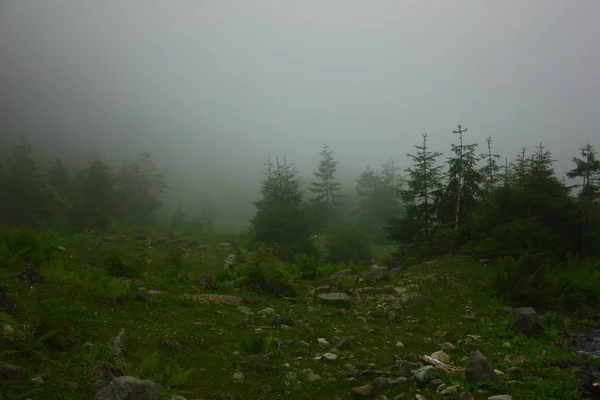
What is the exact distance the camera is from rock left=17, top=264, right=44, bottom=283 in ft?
32.3

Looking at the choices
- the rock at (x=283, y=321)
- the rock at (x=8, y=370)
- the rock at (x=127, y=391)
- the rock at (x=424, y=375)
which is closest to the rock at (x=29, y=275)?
the rock at (x=8, y=370)

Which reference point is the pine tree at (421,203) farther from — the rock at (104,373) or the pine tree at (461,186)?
the rock at (104,373)

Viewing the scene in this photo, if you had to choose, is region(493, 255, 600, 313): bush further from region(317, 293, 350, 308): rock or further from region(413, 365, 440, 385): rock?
region(413, 365, 440, 385): rock

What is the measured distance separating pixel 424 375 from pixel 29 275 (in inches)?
397

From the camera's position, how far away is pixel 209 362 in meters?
7.35

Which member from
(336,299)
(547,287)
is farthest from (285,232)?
(547,287)

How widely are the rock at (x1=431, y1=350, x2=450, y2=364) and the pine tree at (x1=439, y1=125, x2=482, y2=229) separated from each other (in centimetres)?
1663

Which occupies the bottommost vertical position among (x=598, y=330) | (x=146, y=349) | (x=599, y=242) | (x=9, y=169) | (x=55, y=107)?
(x=598, y=330)

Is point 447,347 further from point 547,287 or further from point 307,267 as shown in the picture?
point 307,267

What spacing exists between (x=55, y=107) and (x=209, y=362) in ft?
412

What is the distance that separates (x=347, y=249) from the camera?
28906mm

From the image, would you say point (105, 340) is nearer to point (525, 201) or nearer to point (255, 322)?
point (255, 322)

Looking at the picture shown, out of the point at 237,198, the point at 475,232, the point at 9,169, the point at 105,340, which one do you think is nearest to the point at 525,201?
the point at 475,232

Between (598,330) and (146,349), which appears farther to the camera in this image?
(598,330)
